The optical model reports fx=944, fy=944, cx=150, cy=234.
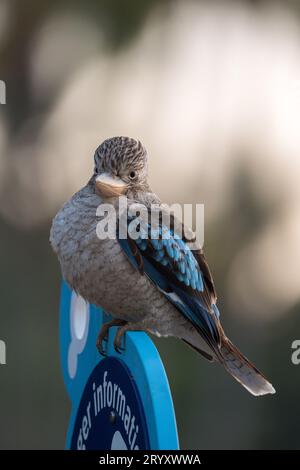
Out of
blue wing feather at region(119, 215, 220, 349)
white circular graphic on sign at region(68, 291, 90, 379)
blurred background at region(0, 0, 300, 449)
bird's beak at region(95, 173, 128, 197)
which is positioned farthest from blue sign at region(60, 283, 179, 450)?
blurred background at region(0, 0, 300, 449)

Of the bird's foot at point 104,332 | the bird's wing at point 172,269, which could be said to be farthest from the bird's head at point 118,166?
the bird's foot at point 104,332

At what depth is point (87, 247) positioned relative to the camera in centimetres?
328

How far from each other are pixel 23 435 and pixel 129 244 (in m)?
4.60

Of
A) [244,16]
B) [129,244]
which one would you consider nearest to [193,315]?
[129,244]

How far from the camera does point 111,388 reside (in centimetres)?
284

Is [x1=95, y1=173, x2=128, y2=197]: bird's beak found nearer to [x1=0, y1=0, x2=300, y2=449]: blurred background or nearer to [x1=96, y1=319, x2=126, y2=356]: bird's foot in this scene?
[x1=96, y1=319, x2=126, y2=356]: bird's foot

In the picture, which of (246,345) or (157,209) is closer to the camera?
(157,209)

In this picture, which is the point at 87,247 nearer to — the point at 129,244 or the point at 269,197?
the point at 129,244

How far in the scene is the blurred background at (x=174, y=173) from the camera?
306 inches

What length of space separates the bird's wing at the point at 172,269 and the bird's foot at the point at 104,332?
197 mm

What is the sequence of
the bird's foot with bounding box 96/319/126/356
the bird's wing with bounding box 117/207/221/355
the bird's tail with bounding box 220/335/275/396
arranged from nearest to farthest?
the bird's foot with bounding box 96/319/126/356
the bird's wing with bounding box 117/207/221/355
the bird's tail with bounding box 220/335/275/396

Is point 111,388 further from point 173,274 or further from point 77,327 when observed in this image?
point 77,327

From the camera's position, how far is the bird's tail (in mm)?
3447

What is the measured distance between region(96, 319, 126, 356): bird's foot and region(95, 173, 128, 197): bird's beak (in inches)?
17.9
